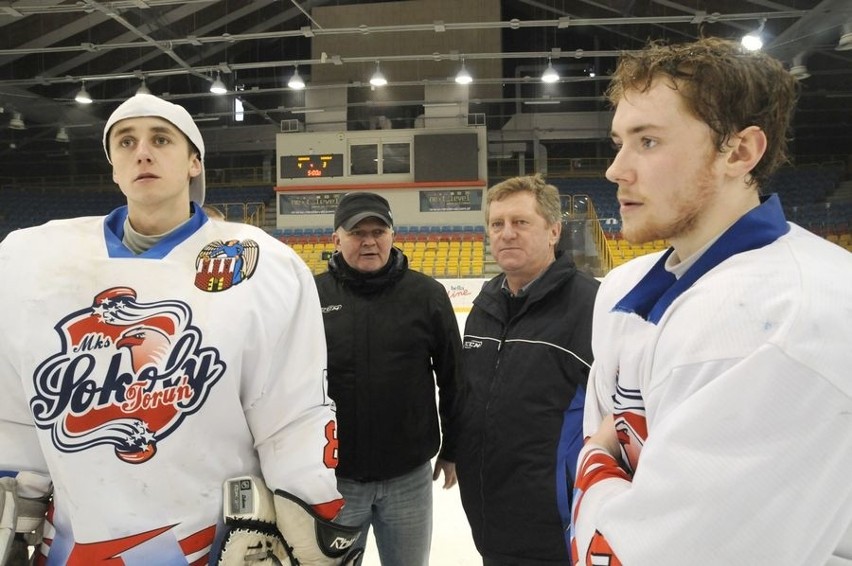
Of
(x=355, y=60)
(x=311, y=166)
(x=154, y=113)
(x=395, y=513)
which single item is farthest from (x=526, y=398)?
(x=311, y=166)

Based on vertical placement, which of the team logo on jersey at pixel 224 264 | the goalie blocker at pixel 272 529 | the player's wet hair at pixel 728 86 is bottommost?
the goalie blocker at pixel 272 529

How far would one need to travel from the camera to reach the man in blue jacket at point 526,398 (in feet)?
5.38

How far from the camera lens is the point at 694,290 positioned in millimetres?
791

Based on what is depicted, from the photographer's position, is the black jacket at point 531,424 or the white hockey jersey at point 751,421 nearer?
the white hockey jersey at point 751,421

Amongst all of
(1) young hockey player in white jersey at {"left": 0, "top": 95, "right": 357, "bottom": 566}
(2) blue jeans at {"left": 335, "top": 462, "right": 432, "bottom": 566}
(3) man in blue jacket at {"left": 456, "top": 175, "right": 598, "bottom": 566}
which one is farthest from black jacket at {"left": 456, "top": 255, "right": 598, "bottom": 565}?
(1) young hockey player in white jersey at {"left": 0, "top": 95, "right": 357, "bottom": 566}

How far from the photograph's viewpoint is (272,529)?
124 cm

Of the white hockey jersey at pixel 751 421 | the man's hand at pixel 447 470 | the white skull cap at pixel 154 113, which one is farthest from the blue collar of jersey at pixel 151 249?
the man's hand at pixel 447 470

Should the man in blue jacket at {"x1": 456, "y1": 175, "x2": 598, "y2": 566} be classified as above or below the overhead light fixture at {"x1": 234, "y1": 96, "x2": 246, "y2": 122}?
below

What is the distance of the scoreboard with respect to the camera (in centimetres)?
1358

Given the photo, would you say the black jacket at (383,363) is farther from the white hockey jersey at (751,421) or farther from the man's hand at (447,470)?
the white hockey jersey at (751,421)

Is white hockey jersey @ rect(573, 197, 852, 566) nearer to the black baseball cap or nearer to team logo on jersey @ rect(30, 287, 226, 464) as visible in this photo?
team logo on jersey @ rect(30, 287, 226, 464)

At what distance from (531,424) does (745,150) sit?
3.25 feet

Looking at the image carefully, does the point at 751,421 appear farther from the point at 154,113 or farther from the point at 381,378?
the point at 381,378

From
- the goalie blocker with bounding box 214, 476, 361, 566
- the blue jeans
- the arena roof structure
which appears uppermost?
the arena roof structure
